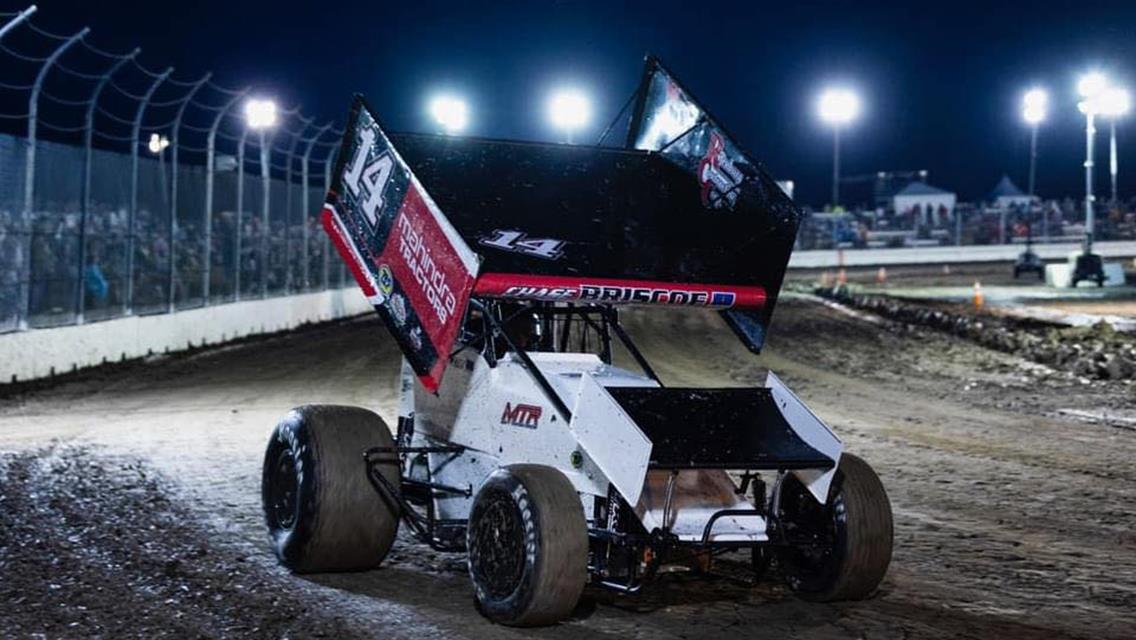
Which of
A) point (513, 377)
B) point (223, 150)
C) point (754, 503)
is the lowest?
point (754, 503)

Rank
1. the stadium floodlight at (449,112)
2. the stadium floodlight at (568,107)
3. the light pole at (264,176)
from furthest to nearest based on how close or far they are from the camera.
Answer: the stadium floodlight at (449,112)
the stadium floodlight at (568,107)
the light pole at (264,176)

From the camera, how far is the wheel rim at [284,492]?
27.8ft

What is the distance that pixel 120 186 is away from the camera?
22.7 metres

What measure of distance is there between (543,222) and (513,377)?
1.29 metres

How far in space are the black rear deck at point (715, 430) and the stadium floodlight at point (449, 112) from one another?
36306mm

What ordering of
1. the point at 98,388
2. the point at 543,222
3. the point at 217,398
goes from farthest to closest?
the point at 98,388, the point at 217,398, the point at 543,222

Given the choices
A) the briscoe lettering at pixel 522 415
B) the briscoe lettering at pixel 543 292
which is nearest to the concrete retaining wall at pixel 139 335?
the briscoe lettering at pixel 543 292

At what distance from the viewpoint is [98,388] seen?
19.1 m

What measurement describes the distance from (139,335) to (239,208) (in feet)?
19.8

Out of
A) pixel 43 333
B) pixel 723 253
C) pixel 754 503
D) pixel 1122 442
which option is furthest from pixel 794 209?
pixel 43 333

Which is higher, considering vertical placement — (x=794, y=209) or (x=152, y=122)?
(x=152, y=122)

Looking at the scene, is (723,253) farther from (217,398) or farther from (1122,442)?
(217,398)

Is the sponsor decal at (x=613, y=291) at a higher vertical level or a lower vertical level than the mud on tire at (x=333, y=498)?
higher

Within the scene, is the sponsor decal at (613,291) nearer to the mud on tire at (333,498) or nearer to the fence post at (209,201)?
the mud on tire at (333,498)
